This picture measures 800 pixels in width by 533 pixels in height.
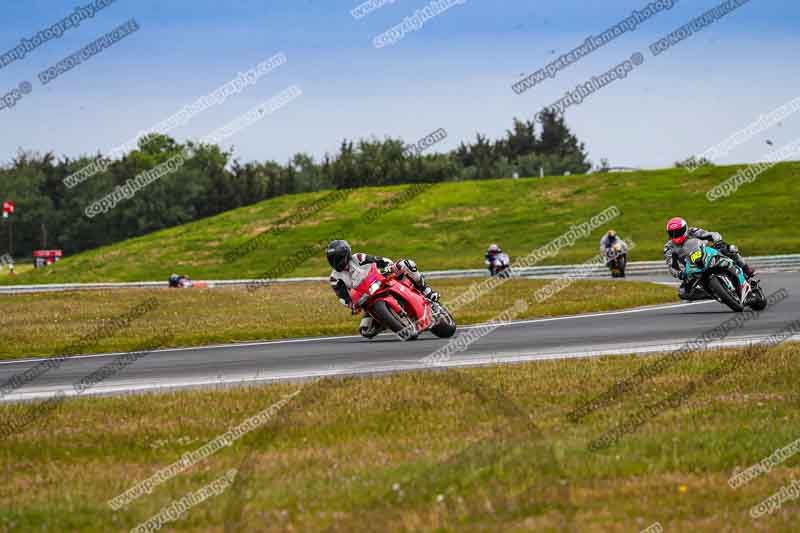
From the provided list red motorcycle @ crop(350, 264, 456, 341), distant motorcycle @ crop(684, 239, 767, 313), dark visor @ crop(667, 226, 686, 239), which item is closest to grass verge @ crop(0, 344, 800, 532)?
red motorcycle @ crop(350, 264, 456, 341)

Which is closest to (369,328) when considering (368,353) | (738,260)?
(368,353)

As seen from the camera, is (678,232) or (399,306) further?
(678,232)

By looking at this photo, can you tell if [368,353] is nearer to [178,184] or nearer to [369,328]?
[369,328]

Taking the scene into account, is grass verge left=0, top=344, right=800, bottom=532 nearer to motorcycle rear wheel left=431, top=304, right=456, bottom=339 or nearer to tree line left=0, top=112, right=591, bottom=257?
motorcycle rear wheel left=431, top=304, right=456, bottom=339

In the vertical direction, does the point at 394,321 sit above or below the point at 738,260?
above

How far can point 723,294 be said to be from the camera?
18.5 m

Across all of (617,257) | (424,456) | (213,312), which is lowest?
(617,257)

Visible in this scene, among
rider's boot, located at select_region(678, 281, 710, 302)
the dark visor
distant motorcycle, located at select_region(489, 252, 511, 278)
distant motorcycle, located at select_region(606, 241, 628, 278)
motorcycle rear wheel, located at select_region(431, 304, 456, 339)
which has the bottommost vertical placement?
distant motorcycle, located at select_region(606, 241, 628, 278)

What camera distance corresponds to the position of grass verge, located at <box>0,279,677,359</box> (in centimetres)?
1902

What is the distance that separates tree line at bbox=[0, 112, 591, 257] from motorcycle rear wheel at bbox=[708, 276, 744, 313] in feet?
266

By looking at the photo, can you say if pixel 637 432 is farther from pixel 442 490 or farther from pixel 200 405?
pixel 200 405

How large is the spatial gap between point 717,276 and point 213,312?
39.0 ft

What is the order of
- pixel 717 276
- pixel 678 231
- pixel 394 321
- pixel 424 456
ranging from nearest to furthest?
1. pixel 424 456
2. pixel 394 321
3. pixel 717 276
4. pixel 678 231

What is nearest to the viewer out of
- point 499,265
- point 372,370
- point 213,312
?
point 372,370
